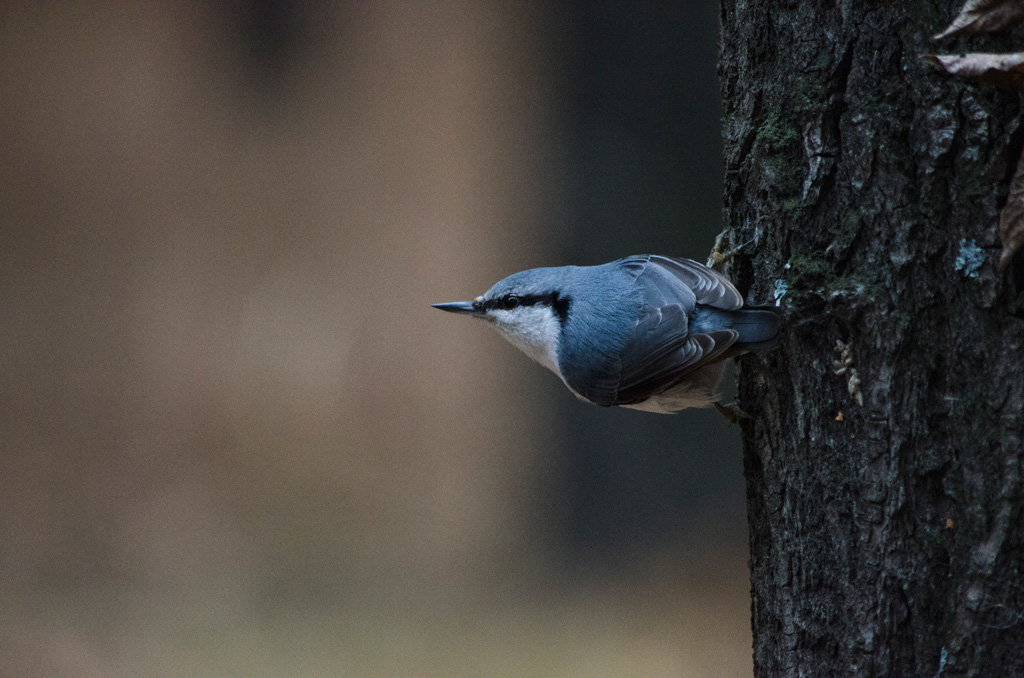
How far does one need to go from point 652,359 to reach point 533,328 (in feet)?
1.15

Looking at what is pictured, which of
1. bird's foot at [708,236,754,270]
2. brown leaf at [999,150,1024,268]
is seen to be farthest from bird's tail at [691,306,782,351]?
brown leaf at [999,150,1024,268]

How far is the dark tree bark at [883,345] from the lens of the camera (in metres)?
1.26

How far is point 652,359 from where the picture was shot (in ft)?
5.91

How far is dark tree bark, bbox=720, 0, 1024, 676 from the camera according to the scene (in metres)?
1.26

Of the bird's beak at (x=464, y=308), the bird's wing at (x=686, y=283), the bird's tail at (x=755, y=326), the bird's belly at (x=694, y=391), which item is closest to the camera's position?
the bird's tail at (x=755, y=326)

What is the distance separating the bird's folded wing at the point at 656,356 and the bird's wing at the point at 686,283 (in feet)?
0.14

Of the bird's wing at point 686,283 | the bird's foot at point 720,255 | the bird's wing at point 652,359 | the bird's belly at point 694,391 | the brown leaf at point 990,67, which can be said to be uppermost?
the brown leaf at point 990,67

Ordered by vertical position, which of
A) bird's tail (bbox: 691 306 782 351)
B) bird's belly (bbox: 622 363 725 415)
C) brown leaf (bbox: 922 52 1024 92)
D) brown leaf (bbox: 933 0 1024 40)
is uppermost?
brown leaf (bbox: 933 0 1024 40)

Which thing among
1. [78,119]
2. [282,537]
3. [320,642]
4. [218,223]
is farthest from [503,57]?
[320,642]

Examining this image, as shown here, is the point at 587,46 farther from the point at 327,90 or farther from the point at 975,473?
the point at 975,473

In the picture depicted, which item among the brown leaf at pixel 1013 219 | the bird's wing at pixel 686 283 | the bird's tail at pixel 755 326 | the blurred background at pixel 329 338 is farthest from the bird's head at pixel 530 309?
the blurred background at pixel 329 338

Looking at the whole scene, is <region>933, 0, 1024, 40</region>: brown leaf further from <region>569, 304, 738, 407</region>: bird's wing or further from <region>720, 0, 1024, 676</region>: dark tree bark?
<region>569, 304, 738, 407</region>: bird's wing

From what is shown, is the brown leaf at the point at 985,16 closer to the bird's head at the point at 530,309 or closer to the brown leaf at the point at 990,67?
the brown leaf at the point at 990,67

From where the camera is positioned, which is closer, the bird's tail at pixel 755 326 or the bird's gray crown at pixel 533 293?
the bird's tail at pixel 755 326
